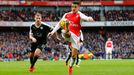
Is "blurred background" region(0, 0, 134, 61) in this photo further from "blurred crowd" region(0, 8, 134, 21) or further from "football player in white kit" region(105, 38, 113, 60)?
"football player in white kit" region(105, 38, 113, 60)

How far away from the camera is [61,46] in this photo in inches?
2154

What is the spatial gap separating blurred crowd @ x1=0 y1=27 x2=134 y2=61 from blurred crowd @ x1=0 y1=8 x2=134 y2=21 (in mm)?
2048

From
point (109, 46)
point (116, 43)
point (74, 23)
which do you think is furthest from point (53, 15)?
point (74, 23)

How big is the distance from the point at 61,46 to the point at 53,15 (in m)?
8.86

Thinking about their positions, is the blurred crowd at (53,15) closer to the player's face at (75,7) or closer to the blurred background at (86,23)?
the blurred background at (86,23)

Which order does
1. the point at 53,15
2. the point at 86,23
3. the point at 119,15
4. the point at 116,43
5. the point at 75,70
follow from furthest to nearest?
1. the point at 119,15
2. the point at 53,15
3. the point at 86,23
4. the point at 116,43
5. the point at 75,70

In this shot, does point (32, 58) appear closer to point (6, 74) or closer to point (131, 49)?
point (6, 74)

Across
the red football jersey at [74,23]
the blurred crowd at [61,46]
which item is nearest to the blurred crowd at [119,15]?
the blurred crowd at [61,46]

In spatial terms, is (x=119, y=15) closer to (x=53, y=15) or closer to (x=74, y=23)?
(x=53, y=15)

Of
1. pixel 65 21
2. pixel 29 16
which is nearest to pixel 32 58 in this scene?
pixel 65 21

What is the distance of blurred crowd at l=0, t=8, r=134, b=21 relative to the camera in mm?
60250

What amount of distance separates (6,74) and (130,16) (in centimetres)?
4753

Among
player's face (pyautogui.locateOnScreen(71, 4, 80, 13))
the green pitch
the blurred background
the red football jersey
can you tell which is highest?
player's face (pyautogui.locateOnScreen(71, 4, 80, 13))

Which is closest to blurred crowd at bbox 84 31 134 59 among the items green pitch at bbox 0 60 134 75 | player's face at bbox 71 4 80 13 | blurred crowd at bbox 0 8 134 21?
blurred crowd at bbox 0 8 134 21
